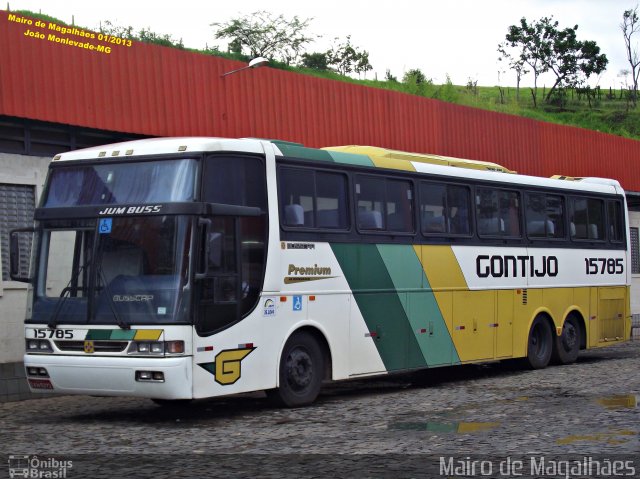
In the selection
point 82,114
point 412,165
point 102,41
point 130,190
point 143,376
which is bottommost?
point 143,376

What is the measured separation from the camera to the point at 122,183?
40.2 ft

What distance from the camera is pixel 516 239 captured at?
59.5 feet

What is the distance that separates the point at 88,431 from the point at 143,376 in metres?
0.84

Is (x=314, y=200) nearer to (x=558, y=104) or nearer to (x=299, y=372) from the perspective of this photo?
(x=299, y=372)

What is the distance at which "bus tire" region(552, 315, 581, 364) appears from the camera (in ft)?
64.0

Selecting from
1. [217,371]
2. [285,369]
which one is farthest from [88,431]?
[285,369]

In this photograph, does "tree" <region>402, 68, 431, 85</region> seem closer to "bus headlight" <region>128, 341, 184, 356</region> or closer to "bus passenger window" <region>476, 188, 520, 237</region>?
"bus passenger window" <region>476, 188, 520, 237</region>

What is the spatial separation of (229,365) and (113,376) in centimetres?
134

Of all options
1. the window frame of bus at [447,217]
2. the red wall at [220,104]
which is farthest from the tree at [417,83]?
the window frame of bus at [447,217]

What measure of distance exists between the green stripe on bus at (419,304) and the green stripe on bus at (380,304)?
12 cm

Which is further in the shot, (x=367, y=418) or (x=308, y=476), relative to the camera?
(x=367, y=418)

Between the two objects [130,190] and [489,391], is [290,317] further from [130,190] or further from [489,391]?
[489,391]

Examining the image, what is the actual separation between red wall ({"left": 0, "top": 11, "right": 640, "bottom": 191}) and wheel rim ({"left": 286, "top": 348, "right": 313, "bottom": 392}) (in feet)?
20.9

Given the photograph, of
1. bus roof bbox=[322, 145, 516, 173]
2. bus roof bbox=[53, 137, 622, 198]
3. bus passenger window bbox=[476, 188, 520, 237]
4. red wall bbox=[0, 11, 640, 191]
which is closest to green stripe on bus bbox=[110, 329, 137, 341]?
bus roof bbox=[53, 137, 622, 198]
